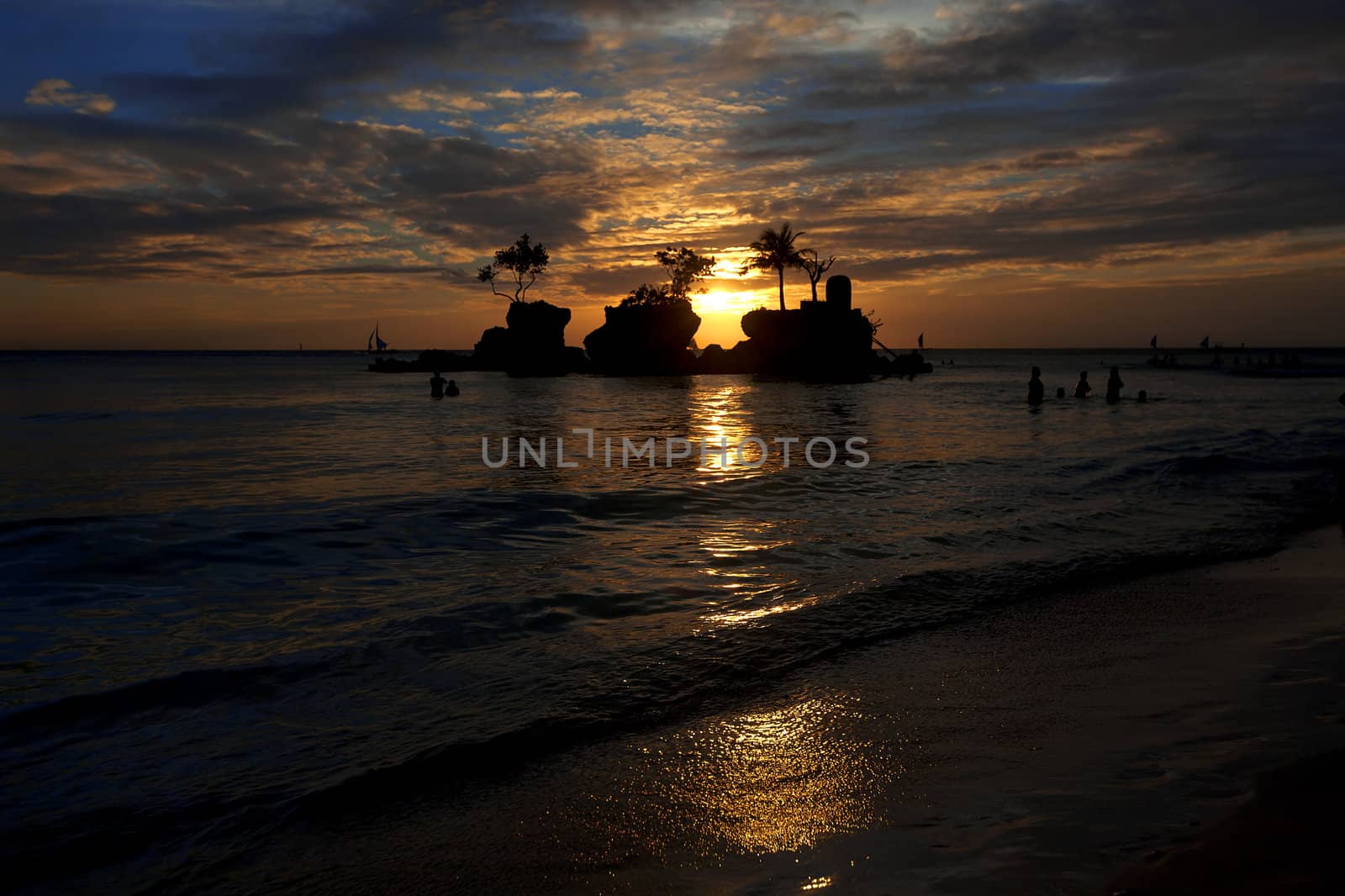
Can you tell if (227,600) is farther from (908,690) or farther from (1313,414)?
(1313,414)

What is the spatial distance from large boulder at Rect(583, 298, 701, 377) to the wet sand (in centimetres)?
8690

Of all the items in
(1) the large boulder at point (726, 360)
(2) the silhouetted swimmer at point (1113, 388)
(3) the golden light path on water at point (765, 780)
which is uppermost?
(1) the large boulder at point (726, 360)

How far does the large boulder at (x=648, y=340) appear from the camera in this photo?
Result: 9219 centimetres

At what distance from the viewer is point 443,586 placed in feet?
27.9

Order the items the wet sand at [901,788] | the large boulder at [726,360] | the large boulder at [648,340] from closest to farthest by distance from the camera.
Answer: the wet sand at [901,788], the large boulder at [726,360], the large boulder at [648,340]

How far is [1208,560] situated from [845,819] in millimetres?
7971

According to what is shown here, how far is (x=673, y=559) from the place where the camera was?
951 cm

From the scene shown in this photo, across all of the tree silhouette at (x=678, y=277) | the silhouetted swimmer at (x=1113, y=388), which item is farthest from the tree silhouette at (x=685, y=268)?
the silhouetted swimmer at (x=1113, y=388)

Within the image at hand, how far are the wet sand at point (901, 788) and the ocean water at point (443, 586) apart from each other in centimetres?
45

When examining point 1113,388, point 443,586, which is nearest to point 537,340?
point 1113,388

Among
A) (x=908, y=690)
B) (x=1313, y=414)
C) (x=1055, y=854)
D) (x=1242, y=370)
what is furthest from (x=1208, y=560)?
(x=1242, y=370)

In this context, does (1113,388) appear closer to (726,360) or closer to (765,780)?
(765,780)

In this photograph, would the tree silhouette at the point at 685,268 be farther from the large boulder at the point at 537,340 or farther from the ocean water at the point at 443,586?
the ocean water at the point at 443,586

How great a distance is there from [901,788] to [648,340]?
89216 millimetres
